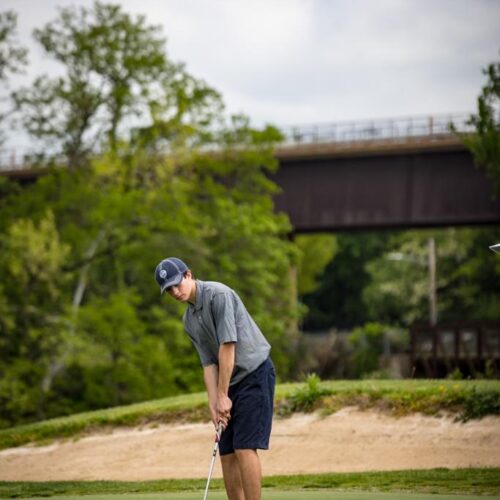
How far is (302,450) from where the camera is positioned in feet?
53.3

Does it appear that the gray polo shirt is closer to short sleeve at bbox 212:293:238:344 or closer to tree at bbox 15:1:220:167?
short sleeve at bbox 212:293:238:344

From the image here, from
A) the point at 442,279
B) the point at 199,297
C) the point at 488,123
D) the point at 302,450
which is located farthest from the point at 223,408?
the point at 442,279

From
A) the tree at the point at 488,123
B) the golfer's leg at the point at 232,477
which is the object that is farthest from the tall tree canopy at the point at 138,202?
the golfer's leg at the point at 232,477

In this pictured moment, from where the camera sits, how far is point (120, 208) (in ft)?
132

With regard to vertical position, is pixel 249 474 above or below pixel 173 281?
below

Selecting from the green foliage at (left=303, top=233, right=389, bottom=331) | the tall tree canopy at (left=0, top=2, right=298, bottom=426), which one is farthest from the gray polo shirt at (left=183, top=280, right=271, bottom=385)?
the green foliage at (left=303, top=233, right=389, bottom=331)

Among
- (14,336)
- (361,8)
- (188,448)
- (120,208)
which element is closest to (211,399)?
(188,448)

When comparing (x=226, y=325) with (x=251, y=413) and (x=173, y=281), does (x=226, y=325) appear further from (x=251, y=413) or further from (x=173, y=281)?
(x=251, y=413)

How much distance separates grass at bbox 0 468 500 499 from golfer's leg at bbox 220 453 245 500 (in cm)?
335

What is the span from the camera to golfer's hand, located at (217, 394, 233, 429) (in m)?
8.59

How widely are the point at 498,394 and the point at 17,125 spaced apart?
28.9 metres

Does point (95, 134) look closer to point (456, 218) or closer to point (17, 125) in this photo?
point (17, 125)

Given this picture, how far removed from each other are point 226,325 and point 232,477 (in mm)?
1154

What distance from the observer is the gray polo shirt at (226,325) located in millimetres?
8648
